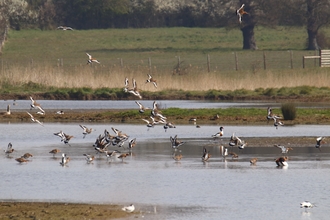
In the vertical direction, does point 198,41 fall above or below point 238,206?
above

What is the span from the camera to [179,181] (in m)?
20.1

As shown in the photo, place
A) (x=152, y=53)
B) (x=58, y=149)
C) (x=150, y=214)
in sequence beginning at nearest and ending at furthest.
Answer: (x=150, y=214)
(x=58, y=149)
(x=152, y=53)

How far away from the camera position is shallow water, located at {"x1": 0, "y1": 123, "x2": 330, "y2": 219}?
17.0m

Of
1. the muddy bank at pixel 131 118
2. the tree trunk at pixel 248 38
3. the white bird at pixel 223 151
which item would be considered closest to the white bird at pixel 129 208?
the white bird at pixel 223 151

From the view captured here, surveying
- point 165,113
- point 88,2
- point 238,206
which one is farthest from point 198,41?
point 238,206

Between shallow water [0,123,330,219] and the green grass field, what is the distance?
68.5 ft

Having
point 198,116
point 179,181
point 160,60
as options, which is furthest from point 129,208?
point 160,60

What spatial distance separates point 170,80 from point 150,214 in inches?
1316

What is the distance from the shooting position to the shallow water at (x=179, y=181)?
17016 mm

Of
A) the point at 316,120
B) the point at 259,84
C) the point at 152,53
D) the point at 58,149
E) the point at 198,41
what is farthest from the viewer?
the point at 198,41

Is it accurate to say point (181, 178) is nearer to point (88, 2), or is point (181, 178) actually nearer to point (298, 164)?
point (298, 164)

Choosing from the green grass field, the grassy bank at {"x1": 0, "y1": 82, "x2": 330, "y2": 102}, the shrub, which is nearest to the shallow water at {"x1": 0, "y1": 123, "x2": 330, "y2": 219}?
the shrub

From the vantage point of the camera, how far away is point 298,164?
2272 centimetres

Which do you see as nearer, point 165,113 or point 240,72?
point 165,113
